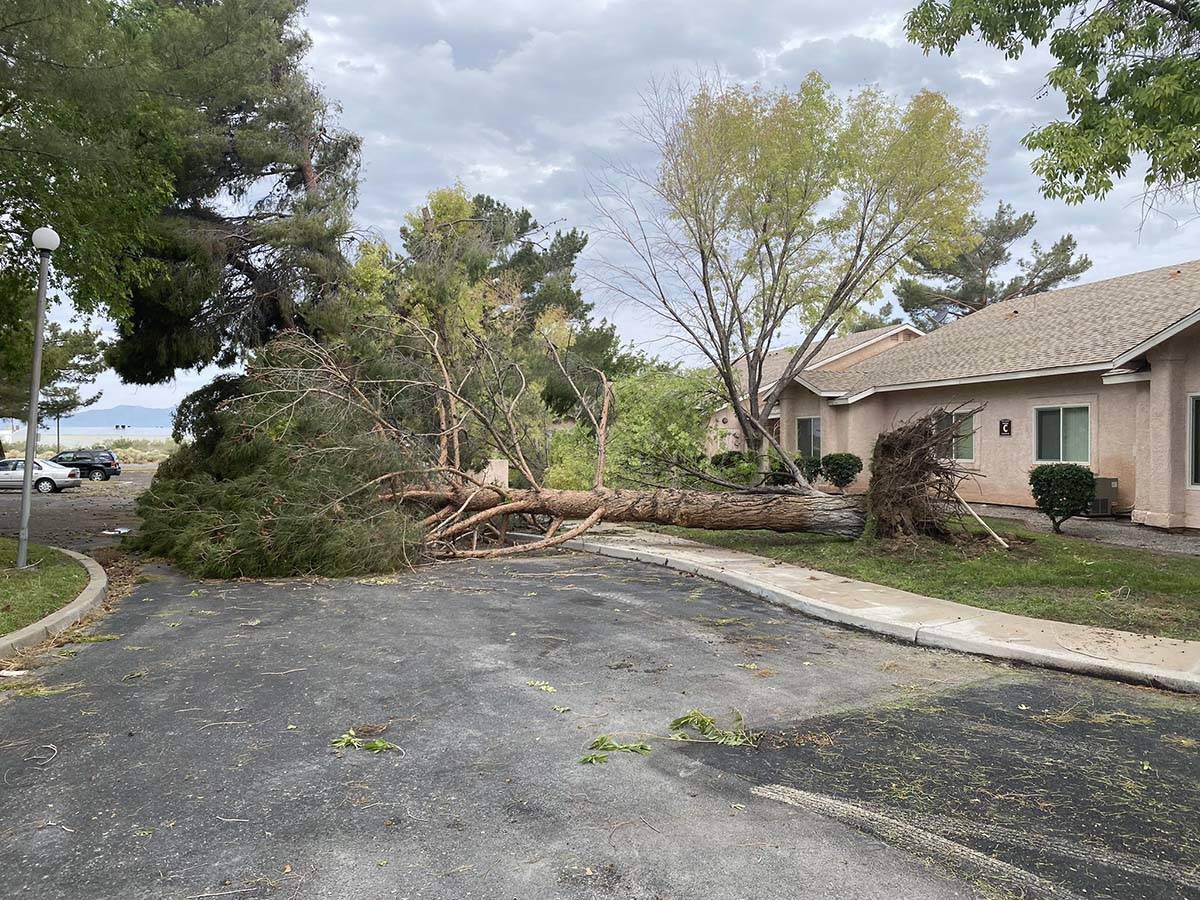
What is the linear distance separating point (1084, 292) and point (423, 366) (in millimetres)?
17556

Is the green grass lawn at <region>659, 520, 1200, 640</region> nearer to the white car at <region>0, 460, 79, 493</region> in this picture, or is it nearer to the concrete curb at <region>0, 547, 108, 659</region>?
the concrete curb at <region>0, 547, 108, 659</region>

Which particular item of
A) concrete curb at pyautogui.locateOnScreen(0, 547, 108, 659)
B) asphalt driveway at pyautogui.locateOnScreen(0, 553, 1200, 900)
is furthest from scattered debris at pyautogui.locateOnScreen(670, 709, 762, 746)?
concrete curb at pyautogui.locateOnScreen(0, 547, 108, 659)

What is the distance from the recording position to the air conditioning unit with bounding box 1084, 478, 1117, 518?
14680 millimetres

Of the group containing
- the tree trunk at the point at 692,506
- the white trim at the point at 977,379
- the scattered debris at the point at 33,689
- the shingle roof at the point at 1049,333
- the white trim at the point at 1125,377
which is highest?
the shingle roof at the point at 1049,333

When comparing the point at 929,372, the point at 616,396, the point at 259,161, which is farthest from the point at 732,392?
the point at 259,161

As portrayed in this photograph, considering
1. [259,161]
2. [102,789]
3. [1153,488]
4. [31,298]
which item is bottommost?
[102,789]

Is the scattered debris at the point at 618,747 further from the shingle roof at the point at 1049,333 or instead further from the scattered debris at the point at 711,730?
the shingle roof at the point at 1049,333

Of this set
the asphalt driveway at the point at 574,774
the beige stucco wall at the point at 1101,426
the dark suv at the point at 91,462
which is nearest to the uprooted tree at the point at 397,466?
the asphalt driveway at the point at 574,774

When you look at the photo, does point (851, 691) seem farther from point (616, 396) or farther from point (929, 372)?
point (929, 372)

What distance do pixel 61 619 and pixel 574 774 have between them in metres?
5.84

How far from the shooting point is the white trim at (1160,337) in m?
12.2

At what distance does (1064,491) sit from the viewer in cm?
1362

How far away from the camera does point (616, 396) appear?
17.7m

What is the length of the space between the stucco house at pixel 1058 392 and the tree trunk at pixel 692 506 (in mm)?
2292
